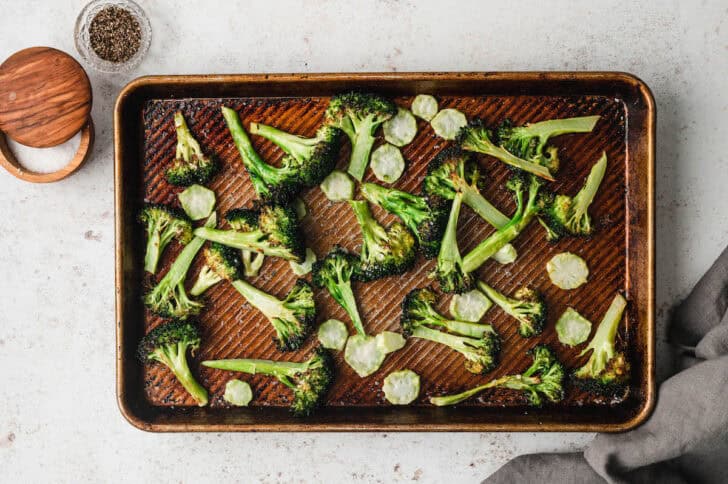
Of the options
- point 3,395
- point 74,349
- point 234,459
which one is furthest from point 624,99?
point 3,395

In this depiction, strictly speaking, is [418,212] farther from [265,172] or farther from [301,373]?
[301,373]

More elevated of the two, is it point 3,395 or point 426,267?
point 426,267

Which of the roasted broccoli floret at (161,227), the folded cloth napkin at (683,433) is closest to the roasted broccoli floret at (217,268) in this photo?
the roasted broccoli floret at (161,227)

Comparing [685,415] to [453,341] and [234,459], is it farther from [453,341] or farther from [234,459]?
[234,459]

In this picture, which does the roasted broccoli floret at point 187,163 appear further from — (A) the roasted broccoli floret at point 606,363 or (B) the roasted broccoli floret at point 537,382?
(A) the roasted broccoli floret at point 606,363

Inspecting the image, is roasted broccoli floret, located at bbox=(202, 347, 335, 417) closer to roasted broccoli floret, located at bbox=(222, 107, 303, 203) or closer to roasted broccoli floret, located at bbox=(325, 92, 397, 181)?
roasted broccoli floret, located at bbox=(222, 107, 303, 203)
